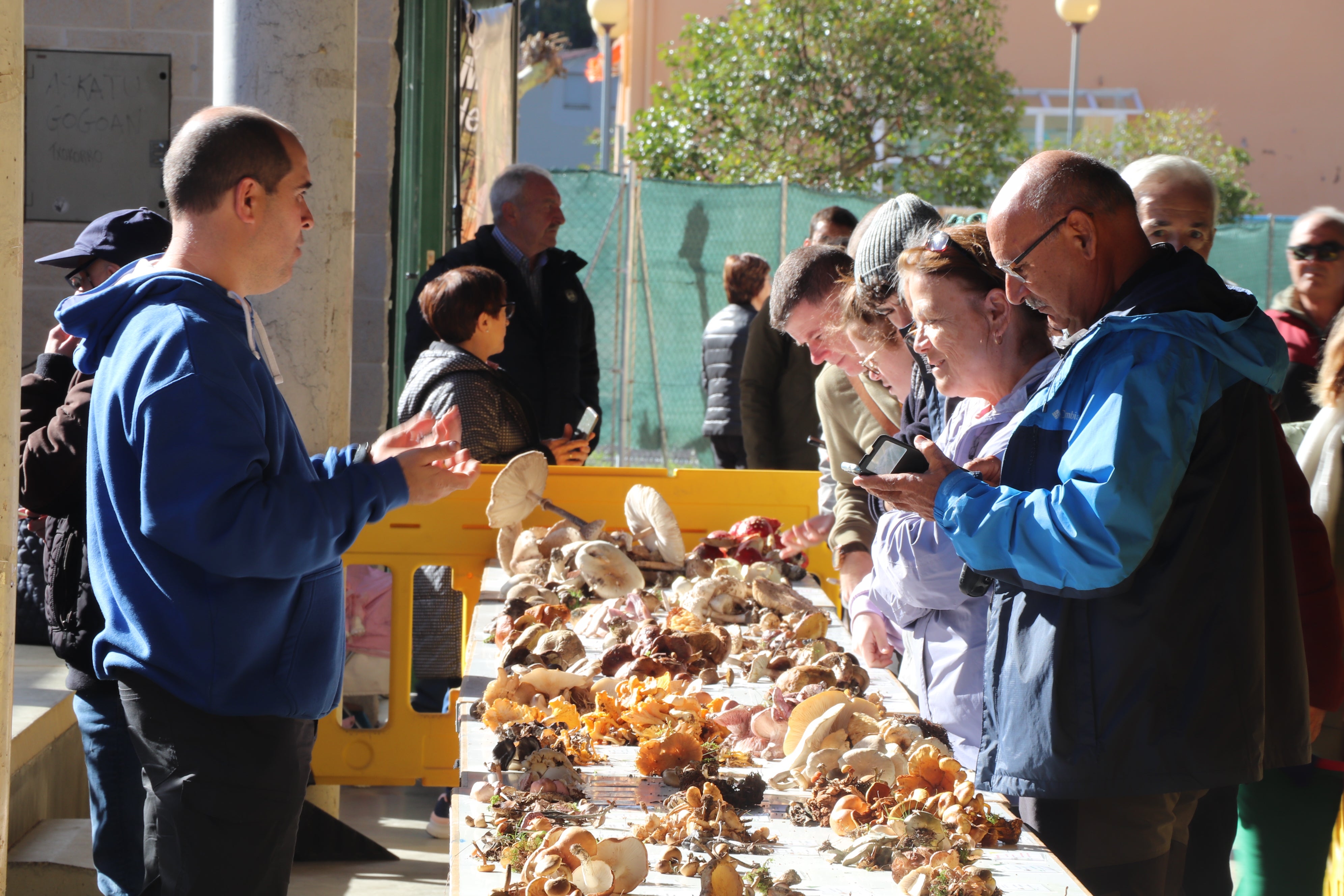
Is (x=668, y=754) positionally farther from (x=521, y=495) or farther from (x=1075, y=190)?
(x=521, y=495)

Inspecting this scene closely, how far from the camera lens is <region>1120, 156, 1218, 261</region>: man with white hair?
326 centimetres

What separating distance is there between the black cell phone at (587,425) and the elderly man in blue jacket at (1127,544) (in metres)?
2.77

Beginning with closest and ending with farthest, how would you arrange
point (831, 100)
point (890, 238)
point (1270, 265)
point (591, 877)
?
point (591, 877)
point (890, 238)
point (1270, 265)
point (831, 100)

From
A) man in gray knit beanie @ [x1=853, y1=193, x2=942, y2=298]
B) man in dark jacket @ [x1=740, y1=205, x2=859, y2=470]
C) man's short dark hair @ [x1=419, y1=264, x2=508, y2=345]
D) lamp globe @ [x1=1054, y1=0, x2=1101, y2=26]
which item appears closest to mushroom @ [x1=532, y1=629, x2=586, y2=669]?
man in gray knit beanie @ [x1=853, y1=193, x2=942, y2=298]

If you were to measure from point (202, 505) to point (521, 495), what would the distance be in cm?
186

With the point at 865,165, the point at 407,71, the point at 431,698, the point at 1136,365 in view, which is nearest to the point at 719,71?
the point at 865,165

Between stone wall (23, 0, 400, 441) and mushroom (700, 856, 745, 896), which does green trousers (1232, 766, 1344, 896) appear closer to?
mushroom (700, 856, 745, 896)

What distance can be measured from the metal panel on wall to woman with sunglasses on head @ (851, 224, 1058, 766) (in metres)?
4.05

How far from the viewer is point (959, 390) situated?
7.70 feet

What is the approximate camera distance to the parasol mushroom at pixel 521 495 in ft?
12.0

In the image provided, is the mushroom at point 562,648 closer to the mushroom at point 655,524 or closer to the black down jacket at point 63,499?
the mushroom at point 655,524

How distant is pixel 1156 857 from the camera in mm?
1947

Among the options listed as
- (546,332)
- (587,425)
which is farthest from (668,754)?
(546,332)

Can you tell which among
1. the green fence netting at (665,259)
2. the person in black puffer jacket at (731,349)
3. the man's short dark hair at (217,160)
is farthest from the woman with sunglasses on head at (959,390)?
the green fence netting at (665,259)
